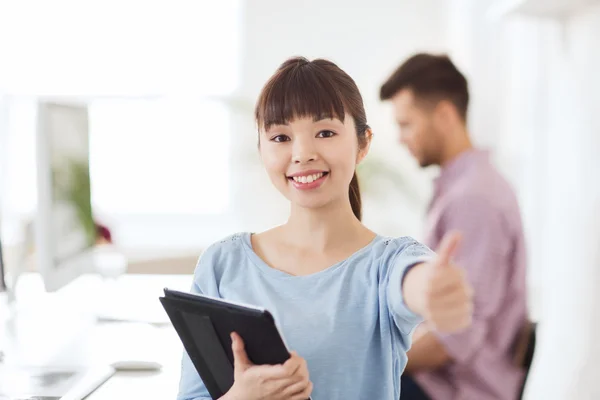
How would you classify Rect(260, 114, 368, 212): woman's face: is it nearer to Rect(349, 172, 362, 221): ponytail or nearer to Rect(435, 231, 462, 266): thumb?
Rect(349, 172, 362, 221): ponytail

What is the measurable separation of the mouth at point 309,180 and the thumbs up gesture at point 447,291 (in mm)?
294

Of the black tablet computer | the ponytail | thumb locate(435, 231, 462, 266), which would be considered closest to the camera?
thumb locate(435, 231, 462, 266)

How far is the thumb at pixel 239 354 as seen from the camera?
0.99 metres

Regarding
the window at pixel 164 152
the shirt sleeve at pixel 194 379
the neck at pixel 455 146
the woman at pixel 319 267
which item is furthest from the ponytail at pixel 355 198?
the window at pixel 164 152

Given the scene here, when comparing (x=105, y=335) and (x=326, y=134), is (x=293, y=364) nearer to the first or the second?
(x=326, y=134)

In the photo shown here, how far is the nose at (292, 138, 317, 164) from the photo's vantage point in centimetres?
104

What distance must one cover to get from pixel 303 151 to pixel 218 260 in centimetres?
23

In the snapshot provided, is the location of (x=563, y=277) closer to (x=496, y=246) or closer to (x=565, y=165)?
(x=565, y=165)

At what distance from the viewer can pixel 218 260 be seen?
1133 millimetres

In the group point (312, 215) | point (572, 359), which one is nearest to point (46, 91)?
point (572, 359)

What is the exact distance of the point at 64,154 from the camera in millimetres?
1938

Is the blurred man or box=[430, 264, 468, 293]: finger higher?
box=[430, 264, 468, 293]: finger

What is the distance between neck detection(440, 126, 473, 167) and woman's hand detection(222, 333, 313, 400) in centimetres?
140

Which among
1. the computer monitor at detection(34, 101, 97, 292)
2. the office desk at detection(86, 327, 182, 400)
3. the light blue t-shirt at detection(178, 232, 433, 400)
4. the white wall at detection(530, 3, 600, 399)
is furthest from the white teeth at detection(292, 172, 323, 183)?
the white wall at detection(530, 3, 600, 399)
